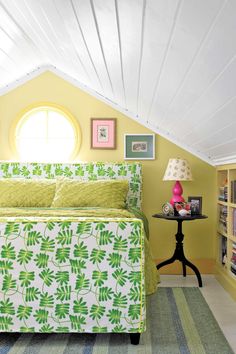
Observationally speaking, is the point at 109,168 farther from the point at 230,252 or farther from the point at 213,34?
the point at 213,34

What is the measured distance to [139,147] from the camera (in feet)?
15.0

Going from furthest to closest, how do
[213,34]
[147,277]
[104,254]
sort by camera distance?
[147,277], [104,254], [213,34]

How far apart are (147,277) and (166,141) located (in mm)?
2053

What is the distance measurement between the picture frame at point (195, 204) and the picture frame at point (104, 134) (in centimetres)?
100

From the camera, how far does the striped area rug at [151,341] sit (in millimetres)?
2357

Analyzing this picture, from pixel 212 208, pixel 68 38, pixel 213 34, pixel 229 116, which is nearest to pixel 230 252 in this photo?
pixel 212 208

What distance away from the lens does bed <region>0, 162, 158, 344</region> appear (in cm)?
232

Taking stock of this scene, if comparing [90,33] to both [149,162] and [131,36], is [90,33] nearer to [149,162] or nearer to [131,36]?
[131,36]

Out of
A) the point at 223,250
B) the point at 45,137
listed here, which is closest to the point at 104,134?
the point at 45,137

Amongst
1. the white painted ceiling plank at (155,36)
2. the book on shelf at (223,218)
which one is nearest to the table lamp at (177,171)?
the book on shelf at (223,218)

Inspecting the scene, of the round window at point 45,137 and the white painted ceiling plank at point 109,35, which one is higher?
the white painted ceiling plank at point 109,35

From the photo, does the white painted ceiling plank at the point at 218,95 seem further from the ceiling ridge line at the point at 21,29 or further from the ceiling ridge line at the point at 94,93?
the ceiling ridge line at the point at 94,93

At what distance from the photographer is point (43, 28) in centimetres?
304

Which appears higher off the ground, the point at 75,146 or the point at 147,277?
the point at 75,146
